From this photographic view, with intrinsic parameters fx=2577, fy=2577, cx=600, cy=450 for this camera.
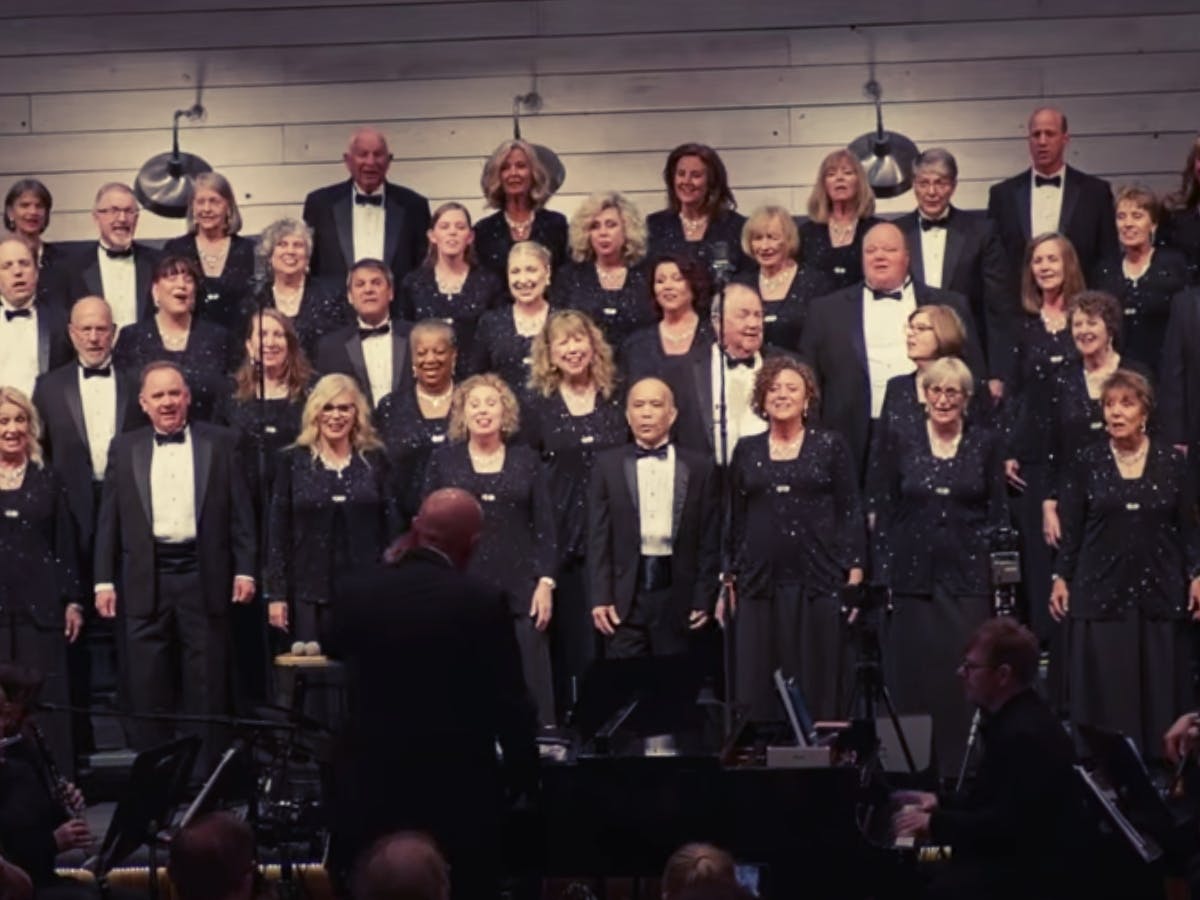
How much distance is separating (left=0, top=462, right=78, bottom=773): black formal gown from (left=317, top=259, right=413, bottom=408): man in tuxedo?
1.21m

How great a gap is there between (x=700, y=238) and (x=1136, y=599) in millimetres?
2345

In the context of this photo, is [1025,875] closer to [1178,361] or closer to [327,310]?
→ [1178,361]

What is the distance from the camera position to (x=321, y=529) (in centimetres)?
938

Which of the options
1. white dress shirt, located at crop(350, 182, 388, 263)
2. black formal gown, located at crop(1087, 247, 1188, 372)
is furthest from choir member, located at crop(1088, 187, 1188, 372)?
white dress shirt, located at crop(350, 182, 388, 263)

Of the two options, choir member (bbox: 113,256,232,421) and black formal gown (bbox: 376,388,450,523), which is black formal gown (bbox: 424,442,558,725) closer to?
black formal gown (bbox: 376,388,450,523)

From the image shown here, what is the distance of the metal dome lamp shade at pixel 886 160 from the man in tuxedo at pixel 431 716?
17.7 feet

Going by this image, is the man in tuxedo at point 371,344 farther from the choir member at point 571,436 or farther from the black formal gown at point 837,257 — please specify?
the black formal gown at point 837,257

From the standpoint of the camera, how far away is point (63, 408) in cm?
970

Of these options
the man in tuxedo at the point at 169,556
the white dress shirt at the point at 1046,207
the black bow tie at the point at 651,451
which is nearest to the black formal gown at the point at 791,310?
the black bow tie at the point at 651,451

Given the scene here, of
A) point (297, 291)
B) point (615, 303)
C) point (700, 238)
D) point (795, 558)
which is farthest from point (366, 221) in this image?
point (795, 558)

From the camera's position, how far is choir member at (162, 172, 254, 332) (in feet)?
33.5

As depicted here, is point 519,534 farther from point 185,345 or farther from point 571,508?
point 185,345

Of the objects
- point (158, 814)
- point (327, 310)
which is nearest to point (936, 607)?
point (327, 310)

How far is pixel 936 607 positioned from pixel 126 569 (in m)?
2.93
